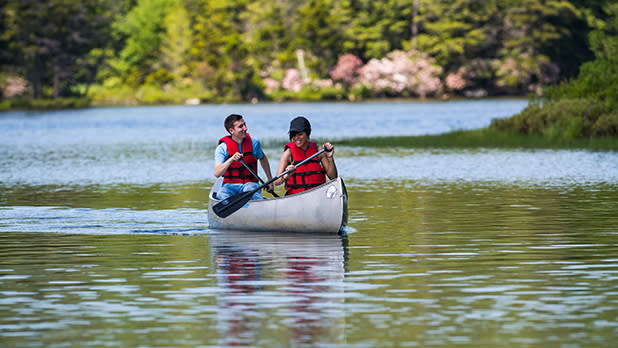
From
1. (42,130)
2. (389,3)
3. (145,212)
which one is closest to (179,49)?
(389,3)

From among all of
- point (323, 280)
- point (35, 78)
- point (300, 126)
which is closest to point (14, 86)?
point (35, 78)

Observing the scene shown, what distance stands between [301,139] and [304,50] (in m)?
90.6

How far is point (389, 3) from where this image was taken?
99.7m

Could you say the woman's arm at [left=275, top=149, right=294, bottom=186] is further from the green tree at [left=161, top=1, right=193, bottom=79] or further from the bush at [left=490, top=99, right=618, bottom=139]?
the green tree at [left=161, top=1, right=193, bottom=79]

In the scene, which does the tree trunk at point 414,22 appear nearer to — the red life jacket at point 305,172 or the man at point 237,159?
A: the man at point 237,159

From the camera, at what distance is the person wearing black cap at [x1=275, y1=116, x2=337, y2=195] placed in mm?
15562

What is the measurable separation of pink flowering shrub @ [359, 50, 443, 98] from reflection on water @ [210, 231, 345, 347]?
82.4m

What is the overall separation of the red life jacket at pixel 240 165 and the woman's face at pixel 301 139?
2.78ft

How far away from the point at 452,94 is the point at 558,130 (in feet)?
212

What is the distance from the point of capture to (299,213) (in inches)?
621

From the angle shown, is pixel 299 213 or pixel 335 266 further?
pixel 299 213

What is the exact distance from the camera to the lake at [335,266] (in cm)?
922

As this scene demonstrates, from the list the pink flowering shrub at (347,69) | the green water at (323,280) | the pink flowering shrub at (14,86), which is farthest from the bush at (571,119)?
the pink flowering shrub at (14,86)

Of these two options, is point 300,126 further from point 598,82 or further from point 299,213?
point 598,82
